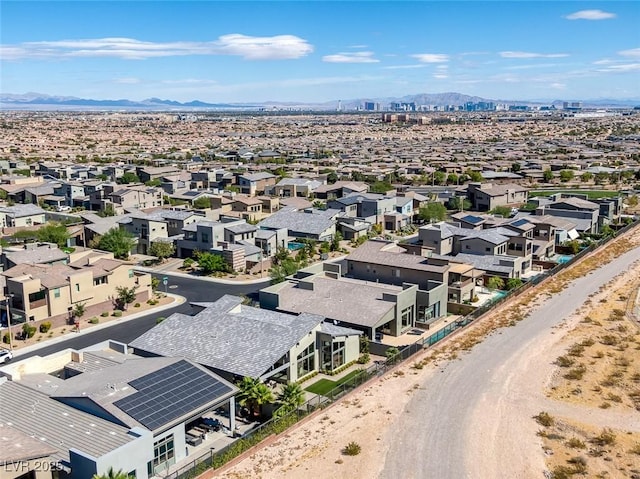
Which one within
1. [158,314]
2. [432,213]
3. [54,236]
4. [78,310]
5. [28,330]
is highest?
[432,213]

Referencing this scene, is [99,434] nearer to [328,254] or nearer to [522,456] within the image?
[522,456]

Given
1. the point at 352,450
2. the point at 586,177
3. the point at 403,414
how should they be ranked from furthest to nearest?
the point at 586,177 < the point at 403,414 < the point at 352,450

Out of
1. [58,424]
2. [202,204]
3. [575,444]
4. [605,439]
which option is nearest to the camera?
[58,424]

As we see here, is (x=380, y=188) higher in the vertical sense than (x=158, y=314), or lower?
higher

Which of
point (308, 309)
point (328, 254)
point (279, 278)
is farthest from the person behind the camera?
point (328, 254)

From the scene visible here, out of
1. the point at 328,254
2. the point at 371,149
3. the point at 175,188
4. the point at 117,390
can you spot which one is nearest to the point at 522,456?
the point at 117,390

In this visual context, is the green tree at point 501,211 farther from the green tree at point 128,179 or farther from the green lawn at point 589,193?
the green tree at point 128,179

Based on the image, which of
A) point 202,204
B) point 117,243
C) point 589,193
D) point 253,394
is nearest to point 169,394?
point 253,394

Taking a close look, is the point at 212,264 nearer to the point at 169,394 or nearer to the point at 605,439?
the point at 169,394
